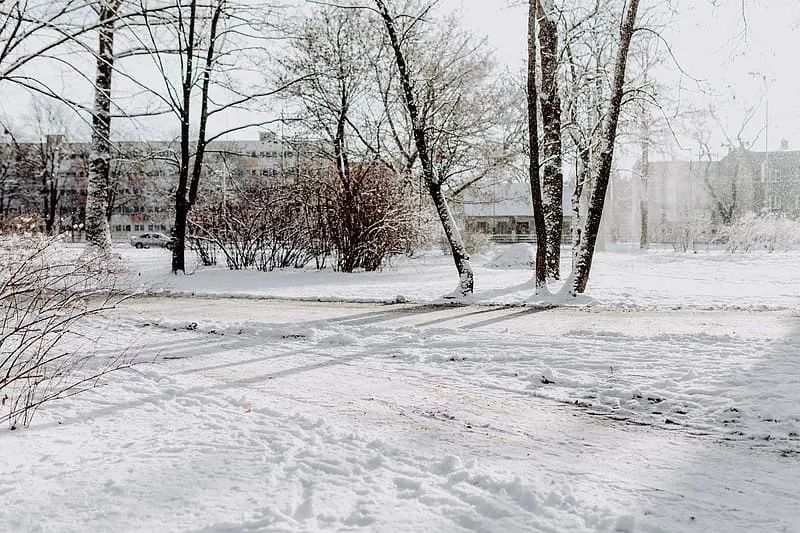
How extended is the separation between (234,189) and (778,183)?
172 ft

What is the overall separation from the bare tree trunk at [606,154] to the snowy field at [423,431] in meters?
3.16

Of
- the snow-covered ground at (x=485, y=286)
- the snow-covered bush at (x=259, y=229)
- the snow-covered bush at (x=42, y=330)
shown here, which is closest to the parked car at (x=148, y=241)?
the snow-covered ground at (x=485, y=286)

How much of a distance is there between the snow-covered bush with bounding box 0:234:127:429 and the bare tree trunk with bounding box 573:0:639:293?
28.5 feet

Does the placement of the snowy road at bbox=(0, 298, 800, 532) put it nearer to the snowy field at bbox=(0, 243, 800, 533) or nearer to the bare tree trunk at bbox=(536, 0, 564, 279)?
the snowy field at bbox=(0, 243, 800, 533)

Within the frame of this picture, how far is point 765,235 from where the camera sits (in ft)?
97.7

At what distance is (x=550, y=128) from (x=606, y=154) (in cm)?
239

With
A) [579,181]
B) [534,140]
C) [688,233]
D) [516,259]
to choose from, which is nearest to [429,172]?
[534,140]

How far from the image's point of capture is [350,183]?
1775 cm

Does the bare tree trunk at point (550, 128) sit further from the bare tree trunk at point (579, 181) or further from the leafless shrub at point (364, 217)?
the leafless shrub at point (364, 217)

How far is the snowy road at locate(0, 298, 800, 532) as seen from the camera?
2.99 metres

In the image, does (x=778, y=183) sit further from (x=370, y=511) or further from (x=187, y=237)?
(x=370, y=511)

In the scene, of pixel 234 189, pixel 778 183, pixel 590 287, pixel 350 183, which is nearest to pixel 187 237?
pixel 234 189

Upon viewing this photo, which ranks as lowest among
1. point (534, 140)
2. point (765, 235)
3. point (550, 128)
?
point (765, 235)

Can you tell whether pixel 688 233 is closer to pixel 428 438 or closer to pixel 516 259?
pixel 516 259
